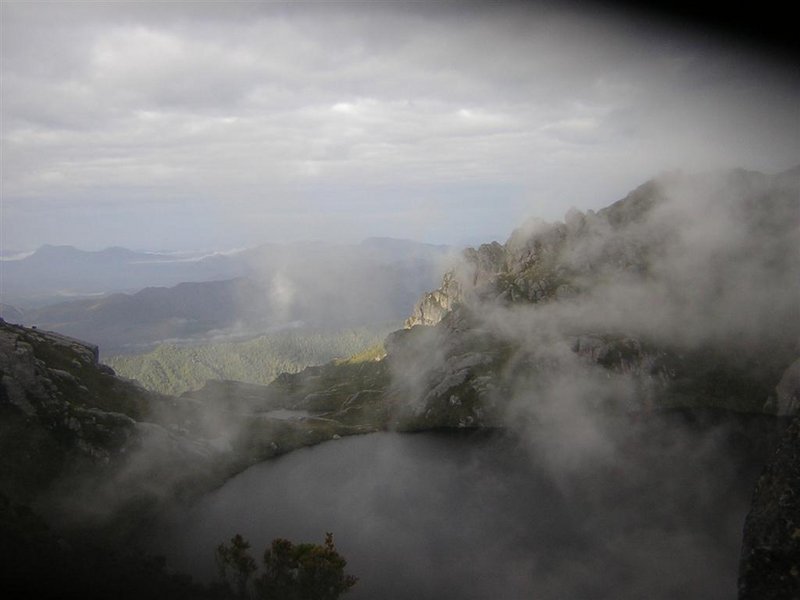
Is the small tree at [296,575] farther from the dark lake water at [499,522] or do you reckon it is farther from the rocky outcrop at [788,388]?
the rocky outcrop at [788,388]

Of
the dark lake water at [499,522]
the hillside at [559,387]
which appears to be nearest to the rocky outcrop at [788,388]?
the hillside at [559,387]

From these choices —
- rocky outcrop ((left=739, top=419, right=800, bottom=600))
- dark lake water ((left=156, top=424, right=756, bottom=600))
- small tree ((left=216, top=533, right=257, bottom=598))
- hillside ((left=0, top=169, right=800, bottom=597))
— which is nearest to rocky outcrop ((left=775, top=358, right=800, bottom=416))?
hillside ((left=0, top=169, right=800, bottom=597))

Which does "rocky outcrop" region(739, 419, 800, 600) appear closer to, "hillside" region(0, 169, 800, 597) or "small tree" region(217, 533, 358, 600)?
"hillside" region(0, 169, 800, 597)

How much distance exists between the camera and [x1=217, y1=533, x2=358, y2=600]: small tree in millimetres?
54438

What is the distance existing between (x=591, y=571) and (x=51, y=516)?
78162mm

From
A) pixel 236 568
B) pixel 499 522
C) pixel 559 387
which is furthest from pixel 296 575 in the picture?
pixel 559 387

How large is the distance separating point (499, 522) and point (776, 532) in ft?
146

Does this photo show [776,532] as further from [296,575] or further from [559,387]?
[559,387]

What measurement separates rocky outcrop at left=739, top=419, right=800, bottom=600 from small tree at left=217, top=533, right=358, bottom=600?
128 ft

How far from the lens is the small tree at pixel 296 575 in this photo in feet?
179

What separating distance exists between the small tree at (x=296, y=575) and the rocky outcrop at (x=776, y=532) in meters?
39.1

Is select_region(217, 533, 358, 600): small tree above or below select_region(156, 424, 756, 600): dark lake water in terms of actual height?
above

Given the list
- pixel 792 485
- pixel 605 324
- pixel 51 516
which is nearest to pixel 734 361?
pixel 605 324

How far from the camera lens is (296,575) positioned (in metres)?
57.4
